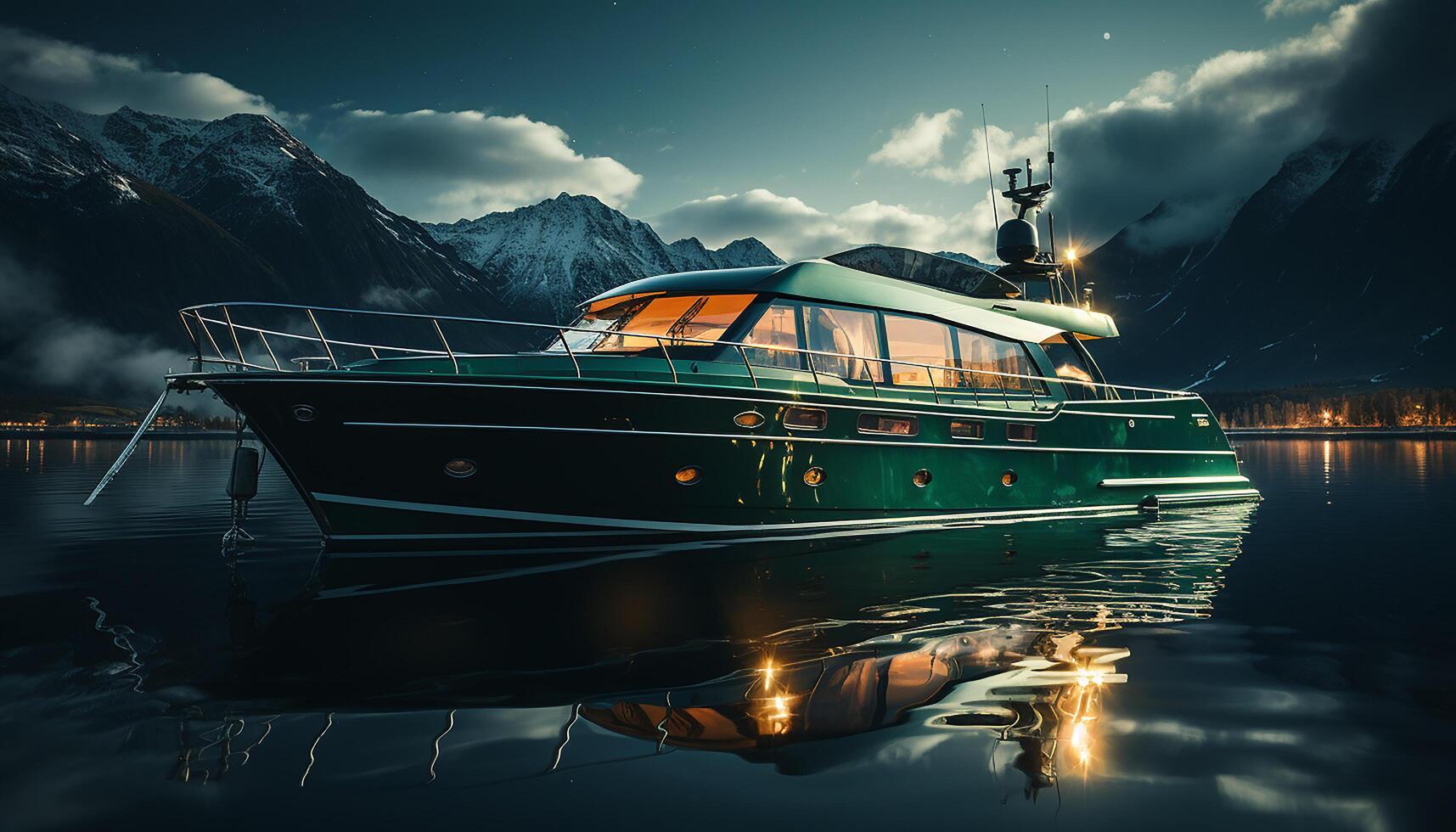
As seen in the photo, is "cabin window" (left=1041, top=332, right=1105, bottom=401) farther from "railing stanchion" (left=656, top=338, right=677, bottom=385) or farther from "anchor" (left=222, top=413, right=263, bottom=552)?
"anchor" (left=222, top=413, right=263, bottom=552)

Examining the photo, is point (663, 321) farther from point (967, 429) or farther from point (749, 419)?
point (967, 429)

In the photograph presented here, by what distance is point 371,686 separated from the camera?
465 centimetres

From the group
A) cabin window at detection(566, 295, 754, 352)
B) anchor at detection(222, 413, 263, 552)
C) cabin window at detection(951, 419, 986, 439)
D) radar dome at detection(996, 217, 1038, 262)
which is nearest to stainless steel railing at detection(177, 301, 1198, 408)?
cabin window at detection(566, 295, 754, 352)

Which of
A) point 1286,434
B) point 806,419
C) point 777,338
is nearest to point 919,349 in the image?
point 777,338

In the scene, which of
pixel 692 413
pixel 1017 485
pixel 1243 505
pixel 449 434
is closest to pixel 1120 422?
pixel 1017 485

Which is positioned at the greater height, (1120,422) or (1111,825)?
(1120,422)

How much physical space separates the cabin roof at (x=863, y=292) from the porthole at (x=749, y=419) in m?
1.91

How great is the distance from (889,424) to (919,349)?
6.34ft

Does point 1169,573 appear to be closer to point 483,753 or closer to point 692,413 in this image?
point 692,413

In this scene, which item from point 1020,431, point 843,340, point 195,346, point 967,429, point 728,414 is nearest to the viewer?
point 195,346

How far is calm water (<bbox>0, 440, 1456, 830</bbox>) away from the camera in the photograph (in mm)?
3189

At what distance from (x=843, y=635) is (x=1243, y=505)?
49.9 feet

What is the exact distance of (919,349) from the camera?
514 inches

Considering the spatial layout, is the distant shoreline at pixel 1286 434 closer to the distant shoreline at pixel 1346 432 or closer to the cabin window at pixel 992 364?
the distant shoreline at pixel 1346 432
